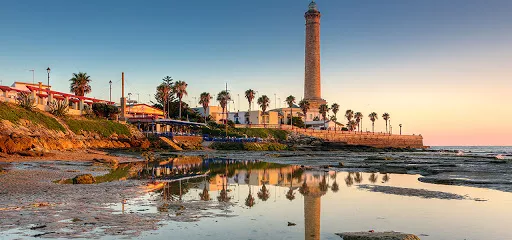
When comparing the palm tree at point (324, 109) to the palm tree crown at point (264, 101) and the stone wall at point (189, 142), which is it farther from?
the stone wall at point (189, 142)

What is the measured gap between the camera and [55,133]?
5219 centimetres

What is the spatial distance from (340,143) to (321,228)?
11409 cm

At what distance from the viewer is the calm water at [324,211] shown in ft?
37.7

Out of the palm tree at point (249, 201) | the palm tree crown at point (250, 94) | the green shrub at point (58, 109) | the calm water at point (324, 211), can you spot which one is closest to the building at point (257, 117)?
the palm tree crown at point (250, 94)

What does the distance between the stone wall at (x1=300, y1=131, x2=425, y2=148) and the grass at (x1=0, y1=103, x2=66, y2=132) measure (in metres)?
79.5

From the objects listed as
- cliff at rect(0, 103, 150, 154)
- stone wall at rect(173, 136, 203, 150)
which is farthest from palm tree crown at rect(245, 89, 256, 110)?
cliff at rect(0, 103, 150, 154)

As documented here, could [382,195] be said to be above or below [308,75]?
below

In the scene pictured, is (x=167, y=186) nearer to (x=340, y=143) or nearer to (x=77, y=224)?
(x=77, y=224)

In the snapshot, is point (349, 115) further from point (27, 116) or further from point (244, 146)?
point (27, 116)

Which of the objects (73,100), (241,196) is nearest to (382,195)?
(241,196)

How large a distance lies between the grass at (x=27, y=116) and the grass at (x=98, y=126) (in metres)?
3.46

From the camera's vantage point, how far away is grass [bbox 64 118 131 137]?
59.6 metres

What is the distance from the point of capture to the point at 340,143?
12381 centimetres

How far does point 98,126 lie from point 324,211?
2215 inches
